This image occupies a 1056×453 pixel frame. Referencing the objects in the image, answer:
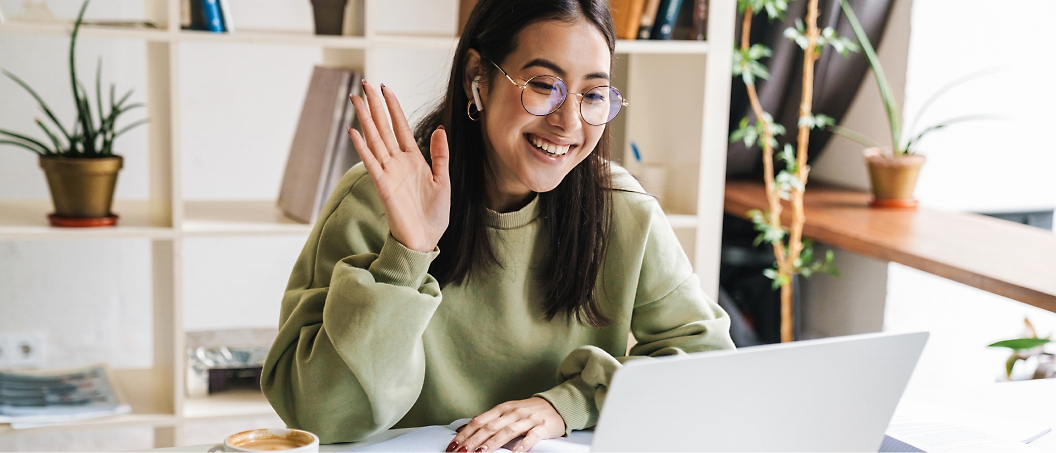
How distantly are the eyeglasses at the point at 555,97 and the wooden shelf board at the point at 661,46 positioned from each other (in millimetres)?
885

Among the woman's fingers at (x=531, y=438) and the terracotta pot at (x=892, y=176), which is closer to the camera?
the woman's fingers at (x=531, y=438)

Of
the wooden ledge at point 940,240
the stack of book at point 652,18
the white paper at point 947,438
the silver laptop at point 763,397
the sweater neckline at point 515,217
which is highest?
the stack of book at point 652,18

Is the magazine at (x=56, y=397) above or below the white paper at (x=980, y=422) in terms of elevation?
below

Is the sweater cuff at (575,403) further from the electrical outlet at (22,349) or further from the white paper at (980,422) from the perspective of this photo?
the electrical outlet at (22,349)

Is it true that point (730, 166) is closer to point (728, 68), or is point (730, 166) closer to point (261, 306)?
point (728, 68)

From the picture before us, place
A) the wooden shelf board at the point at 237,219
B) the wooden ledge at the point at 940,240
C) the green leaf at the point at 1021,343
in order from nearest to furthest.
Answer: the green leaf at the point at 1021,343
the wooden ledge at the point at 940,240
the wooden shelf board at the point at 237,219

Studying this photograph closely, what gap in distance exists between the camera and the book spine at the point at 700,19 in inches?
84.3

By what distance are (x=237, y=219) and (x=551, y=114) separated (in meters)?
1.09

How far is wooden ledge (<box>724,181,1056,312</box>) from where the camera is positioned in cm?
180

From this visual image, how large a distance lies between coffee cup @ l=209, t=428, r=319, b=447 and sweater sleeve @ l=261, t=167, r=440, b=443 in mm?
204

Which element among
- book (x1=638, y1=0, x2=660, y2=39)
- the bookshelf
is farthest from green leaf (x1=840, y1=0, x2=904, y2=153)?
A: book (x1=638, y1=0, x2=660, y2=39)

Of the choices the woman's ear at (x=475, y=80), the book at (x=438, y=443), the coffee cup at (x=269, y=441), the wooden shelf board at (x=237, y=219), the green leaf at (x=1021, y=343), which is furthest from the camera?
the wooden shelf board at (x=237, y=219)

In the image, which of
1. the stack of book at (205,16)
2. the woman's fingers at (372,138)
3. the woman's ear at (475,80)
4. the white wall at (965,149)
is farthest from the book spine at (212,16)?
the white wall at (965,149)

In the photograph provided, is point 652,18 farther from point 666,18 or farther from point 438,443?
point 438,443
